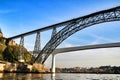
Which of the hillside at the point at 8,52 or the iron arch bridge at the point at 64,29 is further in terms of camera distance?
the hillside at the point at 8,52

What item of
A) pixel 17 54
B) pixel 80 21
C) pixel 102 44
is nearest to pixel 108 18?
pixel 80 21

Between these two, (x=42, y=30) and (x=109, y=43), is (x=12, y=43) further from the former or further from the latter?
(x=109, y=43)

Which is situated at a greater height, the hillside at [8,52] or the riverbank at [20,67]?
the hillside at [8,52]

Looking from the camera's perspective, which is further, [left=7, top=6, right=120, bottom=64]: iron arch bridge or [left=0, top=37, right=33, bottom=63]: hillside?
[left=0, top=37, right=33, bottom=63]: hillside

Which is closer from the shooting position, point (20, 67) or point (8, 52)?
point (20, 67)

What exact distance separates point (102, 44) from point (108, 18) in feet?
97.6

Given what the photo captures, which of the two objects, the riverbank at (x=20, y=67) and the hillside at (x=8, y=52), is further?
the hillside at (x=8, y=52)

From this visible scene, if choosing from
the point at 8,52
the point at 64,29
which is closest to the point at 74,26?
the point at 64,29

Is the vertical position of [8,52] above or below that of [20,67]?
above

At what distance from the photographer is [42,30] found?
63750 mm

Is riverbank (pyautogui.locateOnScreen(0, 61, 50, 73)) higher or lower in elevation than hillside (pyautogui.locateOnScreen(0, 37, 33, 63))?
lower

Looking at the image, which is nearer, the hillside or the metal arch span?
the metal arch span

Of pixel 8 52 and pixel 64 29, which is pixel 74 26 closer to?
pixel 64 29

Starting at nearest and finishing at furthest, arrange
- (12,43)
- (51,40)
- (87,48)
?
1. (51,40)
2. (87,48)
3. (12,43)
